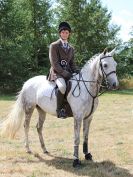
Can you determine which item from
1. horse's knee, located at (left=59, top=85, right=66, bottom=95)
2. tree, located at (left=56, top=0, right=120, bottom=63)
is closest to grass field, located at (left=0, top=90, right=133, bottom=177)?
horse's knee, located at (left=59, top=85, right=66, bottom=95)

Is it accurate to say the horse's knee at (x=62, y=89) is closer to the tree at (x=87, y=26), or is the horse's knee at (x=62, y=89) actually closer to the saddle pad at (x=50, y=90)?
the saddle pad at (x=50, y=90)

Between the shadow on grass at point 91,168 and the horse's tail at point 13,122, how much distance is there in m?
0.95

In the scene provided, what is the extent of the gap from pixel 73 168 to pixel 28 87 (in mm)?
2370

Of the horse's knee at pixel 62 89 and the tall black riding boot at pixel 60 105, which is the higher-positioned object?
the horse's knee at pixel 62 89

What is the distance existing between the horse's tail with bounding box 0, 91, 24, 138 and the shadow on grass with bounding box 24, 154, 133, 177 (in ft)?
3.10

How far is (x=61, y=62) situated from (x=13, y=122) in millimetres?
1896

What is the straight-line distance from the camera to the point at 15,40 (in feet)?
95.6

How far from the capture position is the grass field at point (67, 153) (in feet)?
24.3

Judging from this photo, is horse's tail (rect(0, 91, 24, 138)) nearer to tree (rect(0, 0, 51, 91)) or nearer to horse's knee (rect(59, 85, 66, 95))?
horse's knee (rect(59, 85, 66, 95))

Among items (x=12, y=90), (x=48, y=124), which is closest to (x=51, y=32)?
(x=12, y=90)

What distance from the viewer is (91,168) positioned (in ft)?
25.1

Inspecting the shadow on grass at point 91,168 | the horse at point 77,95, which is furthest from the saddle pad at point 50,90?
the shadow on grass at point 91,168

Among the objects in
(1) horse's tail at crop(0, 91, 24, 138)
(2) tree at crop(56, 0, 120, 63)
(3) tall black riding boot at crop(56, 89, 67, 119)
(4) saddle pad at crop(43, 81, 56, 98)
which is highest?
(2) tree at crop(56, 0, 120, 63)

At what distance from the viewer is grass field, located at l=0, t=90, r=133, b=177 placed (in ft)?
24.3
